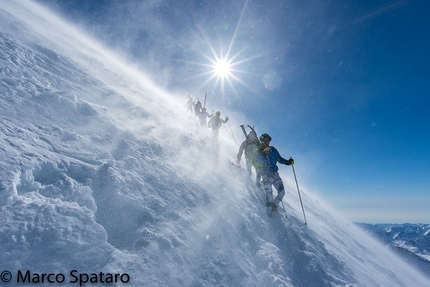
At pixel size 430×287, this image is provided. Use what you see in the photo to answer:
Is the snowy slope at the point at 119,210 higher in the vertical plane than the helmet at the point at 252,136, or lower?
lower

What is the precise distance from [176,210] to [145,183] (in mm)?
1063

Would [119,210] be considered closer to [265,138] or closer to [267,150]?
[267,150]

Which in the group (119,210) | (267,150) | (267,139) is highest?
(267,139)

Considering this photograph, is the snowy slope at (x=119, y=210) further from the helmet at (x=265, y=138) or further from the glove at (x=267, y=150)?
the helmet at (x=265, y=138)

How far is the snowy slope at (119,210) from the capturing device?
116 inches

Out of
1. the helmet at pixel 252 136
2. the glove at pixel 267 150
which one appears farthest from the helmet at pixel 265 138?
the helmet at pixel 252 136

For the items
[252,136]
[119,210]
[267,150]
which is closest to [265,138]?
[267,150]

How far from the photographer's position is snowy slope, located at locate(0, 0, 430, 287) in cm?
295

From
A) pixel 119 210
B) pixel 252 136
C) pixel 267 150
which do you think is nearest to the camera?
pixel 119 210

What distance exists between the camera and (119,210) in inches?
157

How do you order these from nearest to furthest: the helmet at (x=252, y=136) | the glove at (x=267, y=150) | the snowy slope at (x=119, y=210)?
the snowy slope at (x=119, y=210), the glove at (x=267, y=150), the helmet at (x=252, y=136)

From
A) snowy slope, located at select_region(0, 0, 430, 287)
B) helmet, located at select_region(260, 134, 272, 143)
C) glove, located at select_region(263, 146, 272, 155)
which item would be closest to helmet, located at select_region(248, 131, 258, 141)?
helmet, located at select_region(260, 134, 272, 143)

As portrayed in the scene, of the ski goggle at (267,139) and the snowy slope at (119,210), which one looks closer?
the snowy slope at (119,210)

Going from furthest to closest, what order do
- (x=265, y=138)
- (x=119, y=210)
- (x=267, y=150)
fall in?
(x=265, y=138)
(x=267, y=150)
(x=119, y=210)
